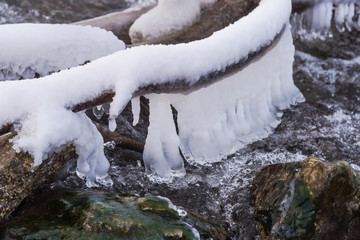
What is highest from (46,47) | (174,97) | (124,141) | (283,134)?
(46,47)

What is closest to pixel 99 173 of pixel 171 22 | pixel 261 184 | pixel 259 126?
pixel 261 184

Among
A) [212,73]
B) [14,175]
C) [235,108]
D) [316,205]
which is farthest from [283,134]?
[14,175]

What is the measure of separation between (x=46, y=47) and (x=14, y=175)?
2.16 feet

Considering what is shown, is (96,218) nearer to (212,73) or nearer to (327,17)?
(212,73)

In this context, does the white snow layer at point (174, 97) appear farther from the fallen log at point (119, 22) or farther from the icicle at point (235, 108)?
the fallen log at point (119, 22)

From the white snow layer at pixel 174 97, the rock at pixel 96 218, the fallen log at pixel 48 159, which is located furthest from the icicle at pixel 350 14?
the rock at pixel 96 218

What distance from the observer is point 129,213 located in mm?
1290

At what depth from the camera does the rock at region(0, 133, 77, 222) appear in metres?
1.28

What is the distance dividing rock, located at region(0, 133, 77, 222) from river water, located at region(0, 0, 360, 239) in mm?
186

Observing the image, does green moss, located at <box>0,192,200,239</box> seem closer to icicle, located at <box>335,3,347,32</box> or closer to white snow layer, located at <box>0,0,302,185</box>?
white snow layer, located at <box>0,0,302,185</box>

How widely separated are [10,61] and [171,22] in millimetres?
744

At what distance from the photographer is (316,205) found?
132cm

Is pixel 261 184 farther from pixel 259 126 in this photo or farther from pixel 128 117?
pixel 128 117

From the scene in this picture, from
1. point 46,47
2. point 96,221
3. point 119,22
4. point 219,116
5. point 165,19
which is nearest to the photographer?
point 96,221
